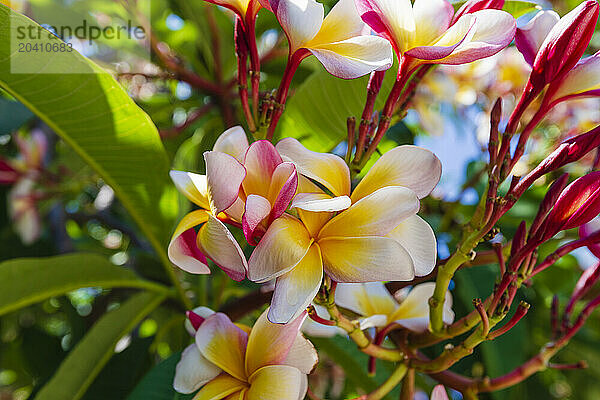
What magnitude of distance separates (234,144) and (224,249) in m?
0.12

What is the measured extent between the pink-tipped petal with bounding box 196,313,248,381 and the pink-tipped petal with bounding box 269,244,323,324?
6.2 inches

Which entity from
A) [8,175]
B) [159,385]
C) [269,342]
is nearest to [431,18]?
[269,342]

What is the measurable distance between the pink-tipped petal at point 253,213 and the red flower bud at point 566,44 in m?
0.29

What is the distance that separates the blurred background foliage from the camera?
893 millimetres

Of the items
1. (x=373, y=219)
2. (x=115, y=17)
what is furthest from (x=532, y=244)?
(x=115, y=17)

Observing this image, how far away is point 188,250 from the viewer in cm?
52

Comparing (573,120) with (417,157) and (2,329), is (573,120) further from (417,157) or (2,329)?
(2,329)

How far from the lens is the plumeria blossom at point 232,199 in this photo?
0.45 m

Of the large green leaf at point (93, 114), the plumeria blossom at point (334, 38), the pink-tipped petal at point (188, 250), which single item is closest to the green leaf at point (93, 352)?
the large green leaf at point (93, 114)

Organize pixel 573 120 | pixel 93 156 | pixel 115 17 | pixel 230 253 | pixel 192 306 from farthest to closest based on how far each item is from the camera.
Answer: pixel 573 120, pixel 115 17, pixel 192 306, pixel 93 156, pixel 230 253

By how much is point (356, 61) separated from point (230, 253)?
0.21 metres

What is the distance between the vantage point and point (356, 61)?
0.51 meters

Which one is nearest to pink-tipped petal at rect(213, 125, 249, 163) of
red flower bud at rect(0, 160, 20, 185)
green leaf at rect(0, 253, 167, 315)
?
green leaf at rect(0, 253, 167, 315)

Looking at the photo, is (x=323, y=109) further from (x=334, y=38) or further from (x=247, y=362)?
(x=247, y=362)
